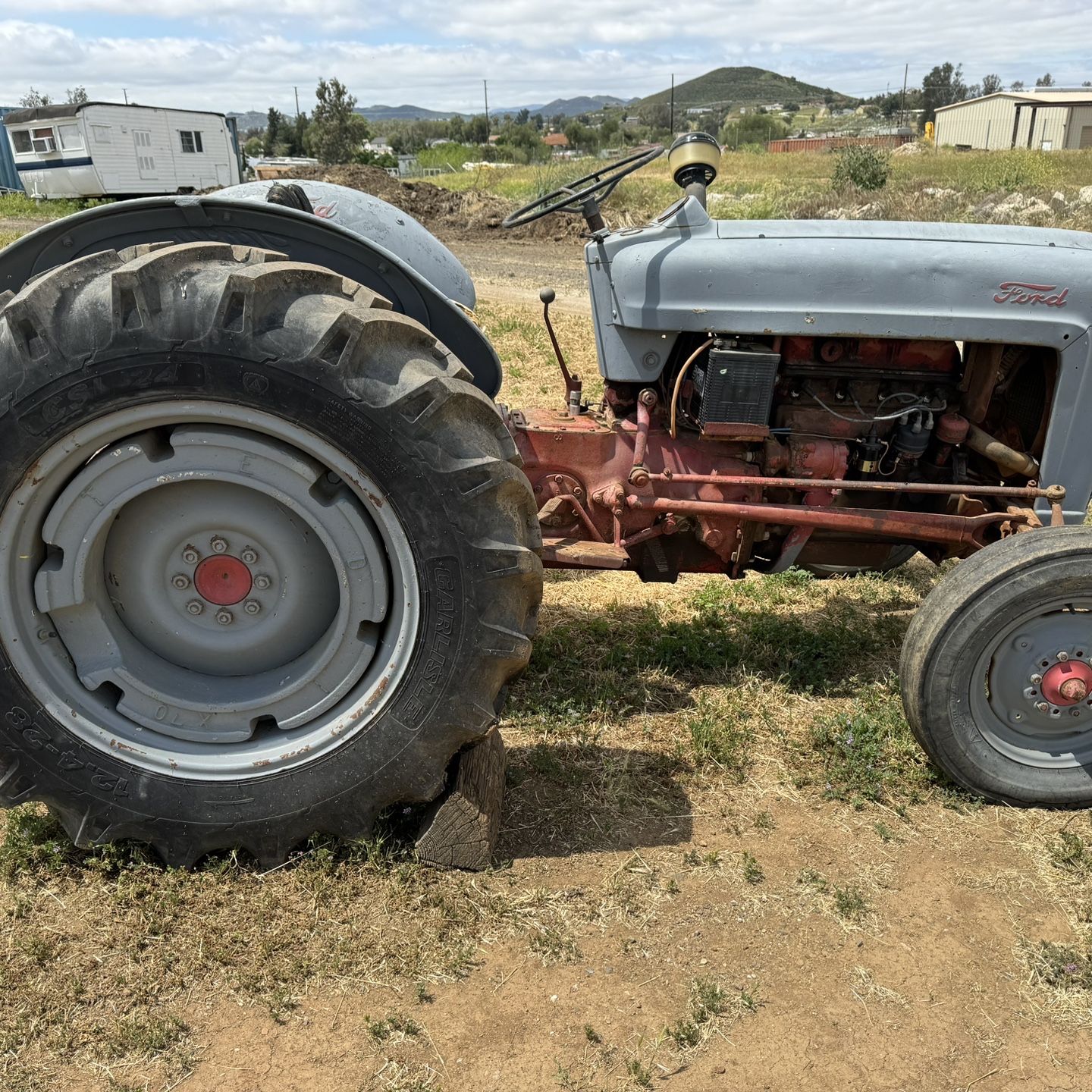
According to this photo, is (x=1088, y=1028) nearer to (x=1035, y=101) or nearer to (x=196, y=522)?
(x=196, y=522)

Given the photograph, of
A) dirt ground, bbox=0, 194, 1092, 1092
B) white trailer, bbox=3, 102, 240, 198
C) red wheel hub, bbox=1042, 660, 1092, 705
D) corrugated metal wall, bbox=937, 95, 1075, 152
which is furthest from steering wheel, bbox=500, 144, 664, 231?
corrugated metal wall, bbox=937, 95, 1075, 152

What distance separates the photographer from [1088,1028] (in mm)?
2168

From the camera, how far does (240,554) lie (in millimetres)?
2545

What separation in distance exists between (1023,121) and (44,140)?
4575cm

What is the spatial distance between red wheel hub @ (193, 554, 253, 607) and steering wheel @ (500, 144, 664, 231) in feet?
5.13

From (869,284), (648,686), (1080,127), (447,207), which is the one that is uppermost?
(1080,127)

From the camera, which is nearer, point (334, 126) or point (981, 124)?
point (334, 126)

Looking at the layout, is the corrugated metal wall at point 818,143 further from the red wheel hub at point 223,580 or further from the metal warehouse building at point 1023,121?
the red wheel hub at point 223,580

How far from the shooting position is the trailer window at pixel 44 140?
89.2ft

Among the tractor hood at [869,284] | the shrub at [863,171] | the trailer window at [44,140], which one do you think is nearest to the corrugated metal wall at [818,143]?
the shrub at [863,171]

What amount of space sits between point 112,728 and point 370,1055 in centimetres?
108

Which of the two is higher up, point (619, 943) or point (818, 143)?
point (818, 143)

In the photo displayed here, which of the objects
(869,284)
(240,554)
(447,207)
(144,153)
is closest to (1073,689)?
(869,284)

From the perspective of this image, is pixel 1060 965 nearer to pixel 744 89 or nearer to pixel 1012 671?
pixel 1012 671
